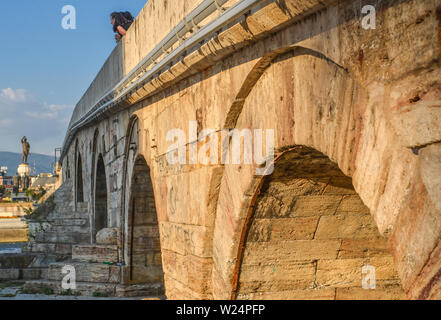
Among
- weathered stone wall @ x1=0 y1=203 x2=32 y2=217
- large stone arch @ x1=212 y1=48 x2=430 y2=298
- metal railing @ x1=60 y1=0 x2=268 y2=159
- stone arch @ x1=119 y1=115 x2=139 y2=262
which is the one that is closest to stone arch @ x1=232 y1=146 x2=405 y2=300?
large stone arch @ x1=212 y1=48 x2=430 y2=298

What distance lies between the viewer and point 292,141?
313 centimetres

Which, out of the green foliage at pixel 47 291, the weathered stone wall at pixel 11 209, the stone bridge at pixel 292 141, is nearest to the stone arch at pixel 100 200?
the green foliage at pixel 47 291

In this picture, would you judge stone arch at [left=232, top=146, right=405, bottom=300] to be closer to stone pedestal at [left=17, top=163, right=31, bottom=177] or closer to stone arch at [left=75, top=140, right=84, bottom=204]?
stone arch at [left=75, top=140, right=84, bottom=204]

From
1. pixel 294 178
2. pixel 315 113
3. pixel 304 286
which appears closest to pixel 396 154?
pixel 315 113

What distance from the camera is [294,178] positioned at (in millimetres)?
3885

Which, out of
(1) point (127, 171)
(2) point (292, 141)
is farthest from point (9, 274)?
(2) point (292, 141)

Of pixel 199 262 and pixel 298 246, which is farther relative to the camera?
pixel 199 262

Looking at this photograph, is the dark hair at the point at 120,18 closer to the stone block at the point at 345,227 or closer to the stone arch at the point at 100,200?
the stone arch at the point at 100,200

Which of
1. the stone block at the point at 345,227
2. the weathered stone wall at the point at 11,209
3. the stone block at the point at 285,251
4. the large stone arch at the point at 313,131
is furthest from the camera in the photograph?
the weathered stone wall at the point at 11,209

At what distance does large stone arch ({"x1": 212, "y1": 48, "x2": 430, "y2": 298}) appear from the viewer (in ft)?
7.25

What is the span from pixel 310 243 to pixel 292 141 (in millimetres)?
1465

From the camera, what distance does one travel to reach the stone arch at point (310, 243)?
398 cm
